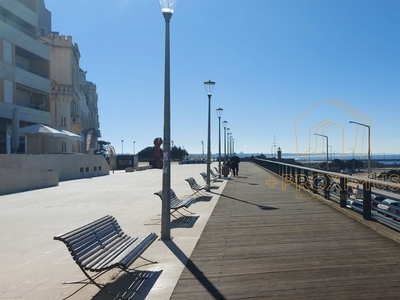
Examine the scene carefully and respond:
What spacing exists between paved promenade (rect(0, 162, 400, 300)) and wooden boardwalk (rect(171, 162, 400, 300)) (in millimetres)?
12

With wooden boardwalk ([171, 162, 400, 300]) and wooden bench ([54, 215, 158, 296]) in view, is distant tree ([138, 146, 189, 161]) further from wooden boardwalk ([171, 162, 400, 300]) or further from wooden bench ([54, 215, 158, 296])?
wooden bench ([54, 215, 158, 296])

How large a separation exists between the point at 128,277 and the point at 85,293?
0.63 meters

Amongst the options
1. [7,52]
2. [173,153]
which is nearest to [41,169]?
[7,52]

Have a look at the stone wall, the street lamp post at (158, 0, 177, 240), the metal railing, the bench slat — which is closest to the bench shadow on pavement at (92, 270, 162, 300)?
the bench slat

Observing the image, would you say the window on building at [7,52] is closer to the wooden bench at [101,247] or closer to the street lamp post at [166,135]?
the street lamp post at [166,135]

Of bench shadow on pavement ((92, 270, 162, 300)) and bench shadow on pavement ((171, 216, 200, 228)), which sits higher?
bench shadow on pavement ((171, 216, 200, 228))

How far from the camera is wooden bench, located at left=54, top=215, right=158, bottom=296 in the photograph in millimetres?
4304

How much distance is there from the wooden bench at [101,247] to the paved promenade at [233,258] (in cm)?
33

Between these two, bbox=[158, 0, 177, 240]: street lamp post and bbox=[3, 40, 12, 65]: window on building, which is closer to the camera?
bbox=[158, 0, 177, 240]: street lamp post

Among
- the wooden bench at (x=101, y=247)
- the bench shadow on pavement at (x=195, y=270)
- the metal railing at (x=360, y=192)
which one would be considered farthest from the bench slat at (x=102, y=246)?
the metal railing at (x=360, y=192)

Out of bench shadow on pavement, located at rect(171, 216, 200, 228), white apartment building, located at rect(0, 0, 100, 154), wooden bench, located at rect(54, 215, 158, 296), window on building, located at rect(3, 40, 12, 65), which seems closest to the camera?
wooden bench, located at rect(54, 215, 158, 296)

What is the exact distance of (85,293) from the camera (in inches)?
177

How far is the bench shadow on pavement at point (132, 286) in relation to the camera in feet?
14.2

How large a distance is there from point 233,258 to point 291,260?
2.65 feet
